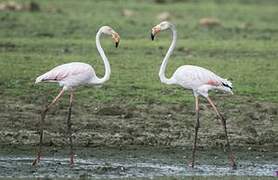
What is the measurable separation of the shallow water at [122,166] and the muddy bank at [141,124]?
42 cm

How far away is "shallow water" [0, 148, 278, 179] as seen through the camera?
1123cm

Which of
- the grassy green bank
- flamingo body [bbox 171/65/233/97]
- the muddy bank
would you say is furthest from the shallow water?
flamingo body [bbox 171/65/233/97]

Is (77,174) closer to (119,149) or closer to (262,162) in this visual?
(119,149)

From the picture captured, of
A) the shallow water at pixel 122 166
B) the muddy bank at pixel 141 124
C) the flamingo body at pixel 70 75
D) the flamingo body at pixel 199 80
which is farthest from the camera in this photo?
the muddy bank at pixel 141 124

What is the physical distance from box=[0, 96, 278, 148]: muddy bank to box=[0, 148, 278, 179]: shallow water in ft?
1.38

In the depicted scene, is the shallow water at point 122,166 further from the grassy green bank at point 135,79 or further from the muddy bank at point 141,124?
the grassy green bank at point 135,79

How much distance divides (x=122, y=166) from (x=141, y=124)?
73.0 inches

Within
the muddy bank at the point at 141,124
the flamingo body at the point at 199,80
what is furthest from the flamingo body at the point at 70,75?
the flamingo body at the point at 199,80

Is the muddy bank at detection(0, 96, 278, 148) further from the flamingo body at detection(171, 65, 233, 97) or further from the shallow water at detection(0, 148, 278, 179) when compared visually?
the flamingo body at detection(171, 65, 233, 97)

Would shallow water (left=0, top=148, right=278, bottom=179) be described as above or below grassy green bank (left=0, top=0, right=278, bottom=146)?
below

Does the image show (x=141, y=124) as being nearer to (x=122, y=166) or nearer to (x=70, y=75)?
(x=70, y=75)

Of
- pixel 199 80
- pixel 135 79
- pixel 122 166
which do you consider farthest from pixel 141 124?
pixel 135 79

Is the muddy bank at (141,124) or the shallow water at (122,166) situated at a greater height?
the muddy bank at (141,124)

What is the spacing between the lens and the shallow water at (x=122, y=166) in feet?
36.8
